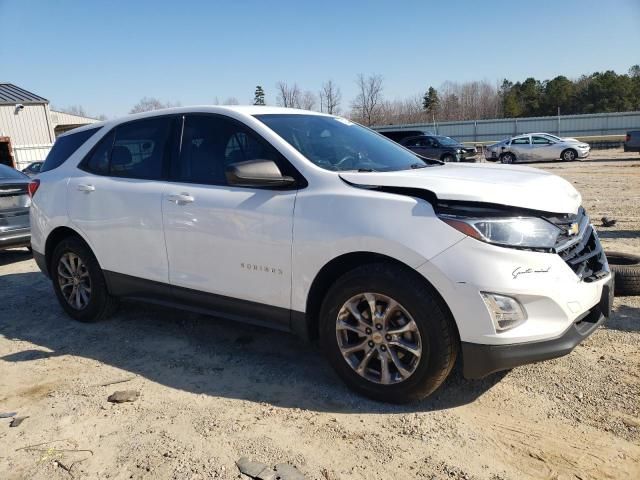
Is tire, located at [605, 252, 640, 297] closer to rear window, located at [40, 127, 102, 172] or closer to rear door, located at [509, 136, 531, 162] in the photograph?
rear window, located at [40, 127, 102, 172]

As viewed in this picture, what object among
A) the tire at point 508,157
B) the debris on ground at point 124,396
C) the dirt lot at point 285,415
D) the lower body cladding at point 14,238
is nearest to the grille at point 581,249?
the dirt lot at point 285,415

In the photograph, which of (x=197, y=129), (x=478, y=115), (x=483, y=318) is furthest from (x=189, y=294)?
(x=478, y=115)

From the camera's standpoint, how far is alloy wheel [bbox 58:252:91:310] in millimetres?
4824

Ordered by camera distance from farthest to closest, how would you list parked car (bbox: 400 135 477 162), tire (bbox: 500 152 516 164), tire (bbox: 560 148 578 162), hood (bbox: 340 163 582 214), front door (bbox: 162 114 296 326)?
tire (bbox: 500 152 516 164)
tire (bbox: 560 148 578 162)
parked car (bbox: 400 135 477 162)
front door (bbox: 162 114 296 326)
hood (bbox: 340 163 582 214)

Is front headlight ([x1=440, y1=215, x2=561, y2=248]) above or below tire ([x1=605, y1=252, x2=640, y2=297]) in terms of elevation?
above

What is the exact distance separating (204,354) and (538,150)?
25706mm

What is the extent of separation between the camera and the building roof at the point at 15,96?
31000 mm

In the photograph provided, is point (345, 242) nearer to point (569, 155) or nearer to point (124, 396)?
point (124, 396)

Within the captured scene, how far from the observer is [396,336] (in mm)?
3072

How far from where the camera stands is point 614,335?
13.3 feet

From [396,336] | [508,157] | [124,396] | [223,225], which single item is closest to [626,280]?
[396,336]

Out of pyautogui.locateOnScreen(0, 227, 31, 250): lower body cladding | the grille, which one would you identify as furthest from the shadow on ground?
pyautogui.locateOnScreen(0, 227, 31, 250): lower body cladding

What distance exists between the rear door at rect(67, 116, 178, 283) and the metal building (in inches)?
1126

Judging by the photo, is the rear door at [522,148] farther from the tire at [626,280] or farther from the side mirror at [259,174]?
the side mirror at [259,174]
